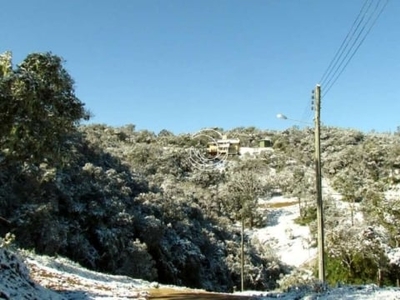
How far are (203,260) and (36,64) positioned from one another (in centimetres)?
3607

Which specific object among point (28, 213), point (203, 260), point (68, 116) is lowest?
point (203, 260)

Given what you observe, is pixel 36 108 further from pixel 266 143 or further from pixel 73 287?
pixel 266 143

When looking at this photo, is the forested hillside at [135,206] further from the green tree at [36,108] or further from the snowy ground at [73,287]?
the snowy ground at [73,287]

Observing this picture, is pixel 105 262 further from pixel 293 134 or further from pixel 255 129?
pixel 255 129

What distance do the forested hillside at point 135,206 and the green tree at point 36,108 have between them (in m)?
0.03

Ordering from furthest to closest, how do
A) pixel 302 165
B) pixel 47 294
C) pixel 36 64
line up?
pixel 302 165
pixel 36 64
pixel 47 294

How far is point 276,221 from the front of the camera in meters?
75.1

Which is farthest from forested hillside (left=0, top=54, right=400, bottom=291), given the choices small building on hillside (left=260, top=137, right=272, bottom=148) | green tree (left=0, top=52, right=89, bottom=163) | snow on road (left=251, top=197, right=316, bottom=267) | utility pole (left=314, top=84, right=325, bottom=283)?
small building on hillside (left=260, top=137, right=272, bottom=148)

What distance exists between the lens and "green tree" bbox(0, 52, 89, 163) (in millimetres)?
11039

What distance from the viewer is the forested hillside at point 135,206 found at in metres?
11.9

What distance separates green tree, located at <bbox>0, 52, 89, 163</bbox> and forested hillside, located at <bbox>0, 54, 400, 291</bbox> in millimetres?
27

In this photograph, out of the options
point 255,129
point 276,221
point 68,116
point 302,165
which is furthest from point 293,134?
point 68,116

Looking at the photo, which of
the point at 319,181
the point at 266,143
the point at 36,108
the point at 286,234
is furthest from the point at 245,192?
the point at 36,108

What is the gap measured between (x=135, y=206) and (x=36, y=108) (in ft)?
109
